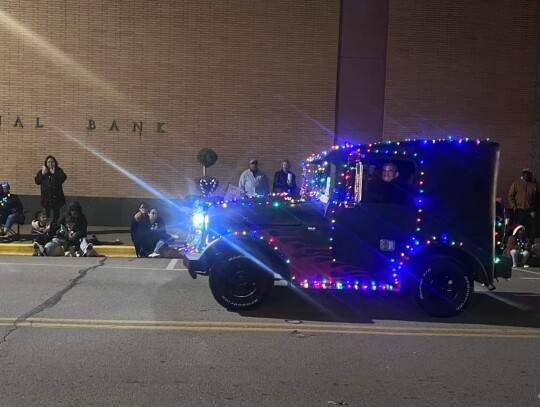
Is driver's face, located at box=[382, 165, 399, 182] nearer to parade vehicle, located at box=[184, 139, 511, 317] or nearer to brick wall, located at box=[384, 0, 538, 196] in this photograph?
parade vehicle, located at box=[184, 139, 511, 317]

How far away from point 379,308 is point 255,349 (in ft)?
8.26

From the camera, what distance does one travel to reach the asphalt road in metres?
4.20

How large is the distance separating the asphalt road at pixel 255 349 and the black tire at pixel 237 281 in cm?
18

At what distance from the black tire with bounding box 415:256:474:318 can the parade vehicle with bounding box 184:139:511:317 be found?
0.5 inches

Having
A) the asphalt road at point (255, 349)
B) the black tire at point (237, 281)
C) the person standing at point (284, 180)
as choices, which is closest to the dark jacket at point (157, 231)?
the person standing at point (284, 180)

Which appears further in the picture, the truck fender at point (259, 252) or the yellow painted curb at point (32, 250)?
the yellow painted curb at point (32, 250)

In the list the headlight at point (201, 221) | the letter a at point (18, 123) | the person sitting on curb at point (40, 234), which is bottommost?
the person sitting on curb at point (40, 234)

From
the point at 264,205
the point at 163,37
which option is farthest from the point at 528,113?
the point at 264,205

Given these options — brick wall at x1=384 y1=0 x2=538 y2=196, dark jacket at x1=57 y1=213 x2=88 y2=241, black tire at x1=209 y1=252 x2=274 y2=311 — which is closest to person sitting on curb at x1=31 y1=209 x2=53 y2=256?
dark jacket at x1=57 y1=213 x2=88 y2=241

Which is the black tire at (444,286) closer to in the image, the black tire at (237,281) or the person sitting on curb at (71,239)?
the black tire at (237,281)

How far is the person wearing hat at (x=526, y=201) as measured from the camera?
42.2 feet

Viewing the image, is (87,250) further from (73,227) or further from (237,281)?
(237,281)

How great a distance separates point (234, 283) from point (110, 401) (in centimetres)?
283

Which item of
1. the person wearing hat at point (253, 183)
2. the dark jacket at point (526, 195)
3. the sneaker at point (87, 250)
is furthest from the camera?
the dark jacket at point (526, 195)
